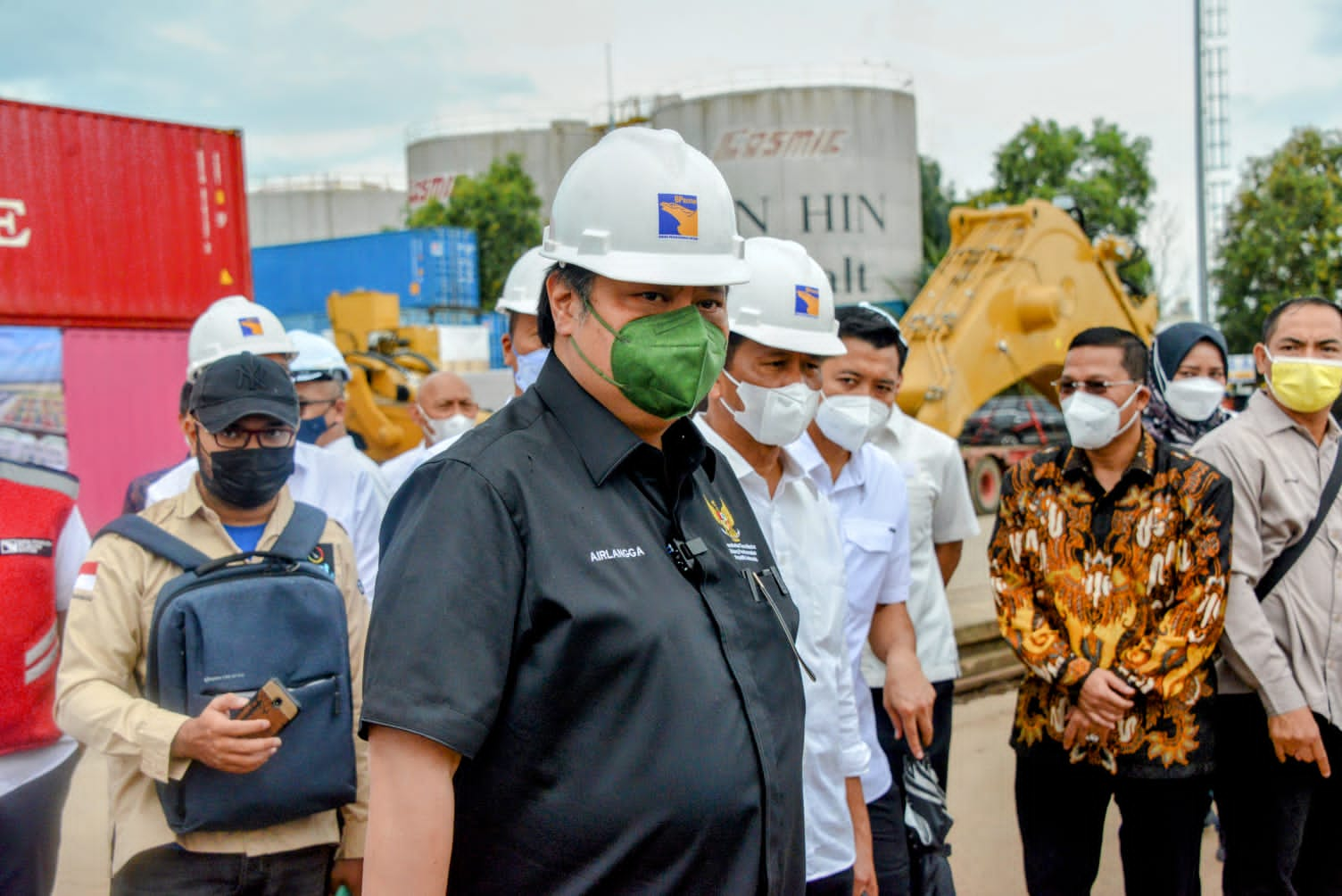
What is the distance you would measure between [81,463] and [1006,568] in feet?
29.4

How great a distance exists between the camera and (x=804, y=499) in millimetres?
2766

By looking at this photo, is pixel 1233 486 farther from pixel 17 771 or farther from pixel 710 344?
pixel 17 771

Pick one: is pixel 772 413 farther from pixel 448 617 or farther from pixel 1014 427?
pixel 1014 427

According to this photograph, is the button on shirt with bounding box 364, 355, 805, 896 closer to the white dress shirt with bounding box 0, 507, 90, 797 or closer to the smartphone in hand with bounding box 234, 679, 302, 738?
the smartphone in hand with bounding box 234, 679, 302, 738

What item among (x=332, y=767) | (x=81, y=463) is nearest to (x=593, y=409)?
(x=332, y=767)

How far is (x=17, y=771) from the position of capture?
111 inches

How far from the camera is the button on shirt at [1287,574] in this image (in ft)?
11.3

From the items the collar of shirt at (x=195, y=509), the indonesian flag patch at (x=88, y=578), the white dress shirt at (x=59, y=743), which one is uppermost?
the collar of shirt at (x=195, y=509)

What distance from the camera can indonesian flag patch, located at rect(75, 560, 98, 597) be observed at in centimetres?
251

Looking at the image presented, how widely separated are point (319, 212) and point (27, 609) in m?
57.2

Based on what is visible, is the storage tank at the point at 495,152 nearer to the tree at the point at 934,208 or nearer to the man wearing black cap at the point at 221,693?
the tree at the point at 934,208

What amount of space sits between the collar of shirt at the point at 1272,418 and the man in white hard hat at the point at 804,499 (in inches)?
66.1

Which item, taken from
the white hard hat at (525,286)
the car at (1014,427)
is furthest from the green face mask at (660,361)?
the car at (1014,427)

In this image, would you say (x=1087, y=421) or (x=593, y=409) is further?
(x=1087, y=421)
